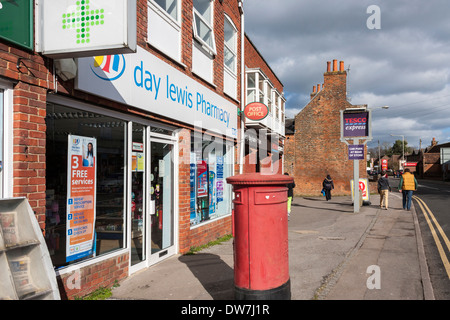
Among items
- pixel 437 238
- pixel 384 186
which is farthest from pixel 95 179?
pixel 384 186

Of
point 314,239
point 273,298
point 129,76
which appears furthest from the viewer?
point 314,239

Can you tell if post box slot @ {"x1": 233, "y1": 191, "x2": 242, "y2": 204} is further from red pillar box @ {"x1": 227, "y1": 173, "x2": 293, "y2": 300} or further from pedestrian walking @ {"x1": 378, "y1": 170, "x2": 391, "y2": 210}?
pedestrian walking @ {"x1": 378, "y1": 170, "x2": 391, "y2": 210}

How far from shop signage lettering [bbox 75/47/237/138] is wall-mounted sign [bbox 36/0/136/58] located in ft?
1.67

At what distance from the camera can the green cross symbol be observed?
3.87 metres

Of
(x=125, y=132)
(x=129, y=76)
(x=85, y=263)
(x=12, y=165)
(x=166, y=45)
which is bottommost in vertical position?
(x=85, y=263)

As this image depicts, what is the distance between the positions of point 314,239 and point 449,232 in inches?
158

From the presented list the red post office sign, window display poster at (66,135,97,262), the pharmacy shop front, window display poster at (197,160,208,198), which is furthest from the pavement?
the red post office sign

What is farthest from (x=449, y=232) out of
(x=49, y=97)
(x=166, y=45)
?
(x=49, y=97)

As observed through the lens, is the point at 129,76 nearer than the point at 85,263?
No

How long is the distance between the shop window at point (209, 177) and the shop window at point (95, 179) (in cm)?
278

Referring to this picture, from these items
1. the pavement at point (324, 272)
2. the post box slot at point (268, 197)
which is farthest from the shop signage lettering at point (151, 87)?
the pavement at point (324, 272)
